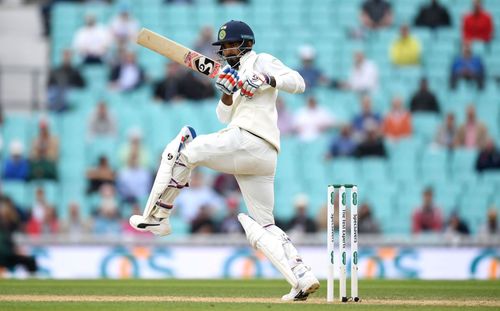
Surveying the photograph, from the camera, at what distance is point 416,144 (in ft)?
49.1

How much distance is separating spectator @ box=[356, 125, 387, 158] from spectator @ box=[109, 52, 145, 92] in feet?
10.0

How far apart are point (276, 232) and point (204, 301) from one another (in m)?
0.65

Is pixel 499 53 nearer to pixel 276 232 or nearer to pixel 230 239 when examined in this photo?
pixel 230 239

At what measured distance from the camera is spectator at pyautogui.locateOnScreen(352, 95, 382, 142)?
1493 centimetres

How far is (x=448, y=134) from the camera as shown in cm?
1502

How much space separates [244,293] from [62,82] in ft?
24.9

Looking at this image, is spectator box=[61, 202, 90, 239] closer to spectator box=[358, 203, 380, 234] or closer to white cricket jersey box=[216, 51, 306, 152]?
spectator box=[358, 203, 380, 234]

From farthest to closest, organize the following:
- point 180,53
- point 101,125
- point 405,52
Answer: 1. point 405,52
2. point 101,125
3. point 180,53

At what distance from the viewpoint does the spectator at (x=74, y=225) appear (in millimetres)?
13711

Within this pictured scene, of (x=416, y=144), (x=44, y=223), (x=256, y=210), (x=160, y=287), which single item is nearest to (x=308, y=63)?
(x=416, y=144)

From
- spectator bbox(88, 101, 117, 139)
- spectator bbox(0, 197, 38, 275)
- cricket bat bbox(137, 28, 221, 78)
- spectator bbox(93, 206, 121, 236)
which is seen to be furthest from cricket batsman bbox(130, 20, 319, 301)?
spectator bbox(88, 101, 117, 139)

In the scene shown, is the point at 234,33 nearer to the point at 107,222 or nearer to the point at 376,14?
the point at 107,222

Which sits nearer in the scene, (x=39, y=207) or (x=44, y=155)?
(x=39, y=207)

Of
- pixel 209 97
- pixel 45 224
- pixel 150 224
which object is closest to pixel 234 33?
pixel 150 224
